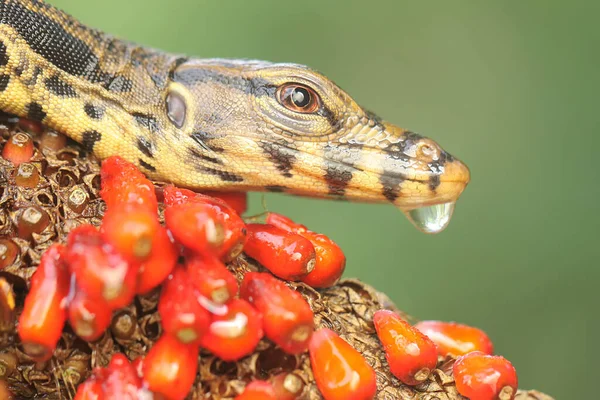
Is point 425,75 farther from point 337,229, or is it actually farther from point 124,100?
point 124,100

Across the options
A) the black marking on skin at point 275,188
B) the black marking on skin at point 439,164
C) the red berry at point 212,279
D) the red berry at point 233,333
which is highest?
the black marking on skin at point 439,164

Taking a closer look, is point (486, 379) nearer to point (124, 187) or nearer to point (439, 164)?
point (439, 164)

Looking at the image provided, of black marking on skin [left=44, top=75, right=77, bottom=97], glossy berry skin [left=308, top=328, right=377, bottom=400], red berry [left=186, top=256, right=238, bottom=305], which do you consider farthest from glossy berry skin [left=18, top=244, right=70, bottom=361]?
black marking on skin [left=44, top=75, right=77, bottom=97]

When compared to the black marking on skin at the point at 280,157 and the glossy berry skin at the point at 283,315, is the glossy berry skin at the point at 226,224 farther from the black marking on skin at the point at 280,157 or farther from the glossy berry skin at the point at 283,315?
the black marking on skin at the point at 280,157

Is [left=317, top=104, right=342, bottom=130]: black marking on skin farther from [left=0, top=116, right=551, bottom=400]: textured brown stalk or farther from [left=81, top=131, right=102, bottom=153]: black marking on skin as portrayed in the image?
[left=81, top=131, right=102, bottom=153]: black marking on skin

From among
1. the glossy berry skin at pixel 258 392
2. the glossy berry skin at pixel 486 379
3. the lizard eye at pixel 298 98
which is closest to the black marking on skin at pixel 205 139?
the lizard eye at pixel 298 98

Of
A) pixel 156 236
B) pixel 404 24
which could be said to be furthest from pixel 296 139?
pixel 404 24
